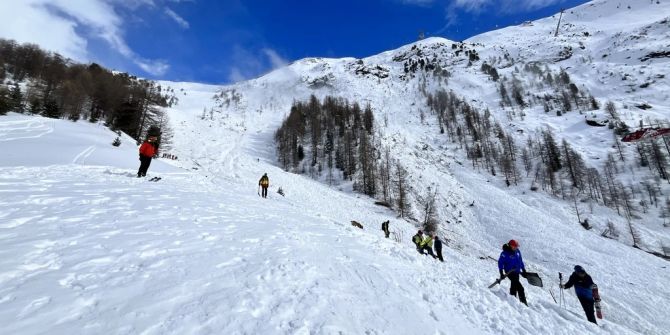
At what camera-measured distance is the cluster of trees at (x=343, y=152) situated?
5943 cm

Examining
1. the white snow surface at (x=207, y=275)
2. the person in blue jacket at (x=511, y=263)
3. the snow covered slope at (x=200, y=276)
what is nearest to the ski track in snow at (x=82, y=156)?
the white snow surface at (x=207, y=275)

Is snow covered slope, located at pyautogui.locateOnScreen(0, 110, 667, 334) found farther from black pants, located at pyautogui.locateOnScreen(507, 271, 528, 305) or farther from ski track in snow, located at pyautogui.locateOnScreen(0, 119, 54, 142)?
ski track in snow, located at pyautogui.locateOnScreen(0, 119, 54, 142)

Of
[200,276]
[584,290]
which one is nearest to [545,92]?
[584,290]

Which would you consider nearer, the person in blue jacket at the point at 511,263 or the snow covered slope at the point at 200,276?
the snow covered slope at the point at 200,276

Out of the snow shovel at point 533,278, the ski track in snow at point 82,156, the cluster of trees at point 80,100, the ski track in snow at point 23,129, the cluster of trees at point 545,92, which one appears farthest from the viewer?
the cluster of trees at point 545,92

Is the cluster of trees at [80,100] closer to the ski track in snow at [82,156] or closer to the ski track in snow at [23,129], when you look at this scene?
the ski track in snow at [23,129]

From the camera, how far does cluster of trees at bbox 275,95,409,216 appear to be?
195ft

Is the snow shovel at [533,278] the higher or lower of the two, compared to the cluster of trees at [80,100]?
→ lower

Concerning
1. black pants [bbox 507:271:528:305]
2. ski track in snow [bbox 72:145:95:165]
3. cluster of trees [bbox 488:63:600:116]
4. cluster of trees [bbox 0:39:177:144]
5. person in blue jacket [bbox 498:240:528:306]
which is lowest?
black pants [bbox 507:271:528:305]

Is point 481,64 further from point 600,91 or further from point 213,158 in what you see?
point 213,158

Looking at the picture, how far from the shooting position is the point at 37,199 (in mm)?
9273

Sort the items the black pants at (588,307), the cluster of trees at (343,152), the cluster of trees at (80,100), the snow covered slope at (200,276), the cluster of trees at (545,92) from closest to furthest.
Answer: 1. the snow covered slope at (200,276)
2. the black pants at (588,307)
3. the cluster of trees at (80,100)
4. the cluster of trees at (343,152)
5. the cluster of trees at (545,92)

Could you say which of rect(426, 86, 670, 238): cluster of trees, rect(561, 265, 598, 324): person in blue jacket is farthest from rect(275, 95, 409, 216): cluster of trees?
rect(561, 265, 598, 324): person in blue jacket

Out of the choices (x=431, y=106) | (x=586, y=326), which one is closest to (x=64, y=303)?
(x=586, y=326)
